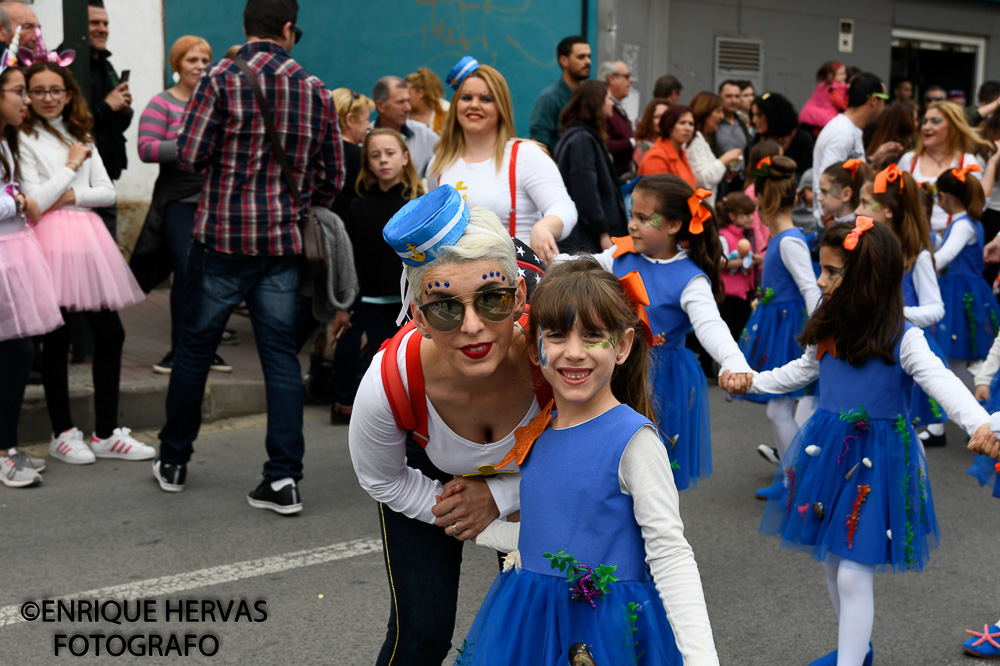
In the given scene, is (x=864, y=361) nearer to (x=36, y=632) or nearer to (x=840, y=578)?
(x=840, y=578)

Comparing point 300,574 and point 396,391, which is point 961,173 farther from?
point 396,391

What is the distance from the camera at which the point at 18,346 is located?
5520 millimetres

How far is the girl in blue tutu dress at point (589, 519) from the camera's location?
95.3 inches

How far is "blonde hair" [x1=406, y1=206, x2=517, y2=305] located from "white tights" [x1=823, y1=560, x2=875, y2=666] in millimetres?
1862

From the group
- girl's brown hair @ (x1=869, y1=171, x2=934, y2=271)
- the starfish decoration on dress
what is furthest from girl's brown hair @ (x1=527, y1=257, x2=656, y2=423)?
girl's brown hair @ (x1=869, y1=171, x2=934, y2=271)

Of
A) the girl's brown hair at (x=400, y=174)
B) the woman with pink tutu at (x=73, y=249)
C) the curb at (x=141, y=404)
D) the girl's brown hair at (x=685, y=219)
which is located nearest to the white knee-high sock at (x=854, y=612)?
the girl's brown hair at (x=685, y=219)

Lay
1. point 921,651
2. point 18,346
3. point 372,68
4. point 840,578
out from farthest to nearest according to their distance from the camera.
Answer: point 372,68 < point 18,346 < point 921,651 < point 840,578

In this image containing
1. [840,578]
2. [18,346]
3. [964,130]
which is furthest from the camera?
[964,130]

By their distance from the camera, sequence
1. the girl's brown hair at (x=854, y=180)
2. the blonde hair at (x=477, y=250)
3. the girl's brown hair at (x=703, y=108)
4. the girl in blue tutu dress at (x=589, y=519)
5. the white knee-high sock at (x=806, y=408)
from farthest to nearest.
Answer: the girl's brown hair at (x=703, y=108) < the girl's brown hair at (x=854, y=180) < the white knee-high sock at (x=806, y=408) < the blonde hair at (x=477, y=250) < the girl in blue tutu dress at (x=589, y=519)

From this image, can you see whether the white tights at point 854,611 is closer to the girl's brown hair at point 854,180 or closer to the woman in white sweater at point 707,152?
the girl's brown hair at point 854,180

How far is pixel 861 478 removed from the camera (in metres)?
3.84

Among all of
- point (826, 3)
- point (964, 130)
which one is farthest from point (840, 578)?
point (826, 3)

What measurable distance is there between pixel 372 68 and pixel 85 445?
6376 mm

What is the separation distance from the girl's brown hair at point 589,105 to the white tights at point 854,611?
4005mm
